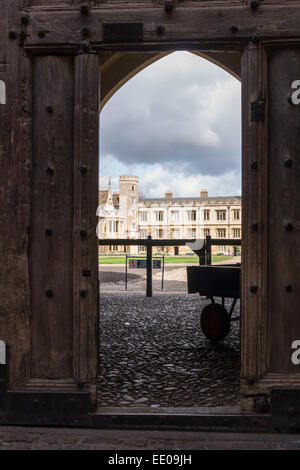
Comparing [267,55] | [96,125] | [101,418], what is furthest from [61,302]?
[267,55]

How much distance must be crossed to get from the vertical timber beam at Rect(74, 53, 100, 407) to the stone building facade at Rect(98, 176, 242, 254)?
3123 inches

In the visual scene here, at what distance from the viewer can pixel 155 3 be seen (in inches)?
106

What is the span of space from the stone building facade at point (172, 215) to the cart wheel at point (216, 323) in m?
77.2

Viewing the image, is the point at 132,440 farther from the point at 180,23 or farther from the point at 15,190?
the point at 180,23

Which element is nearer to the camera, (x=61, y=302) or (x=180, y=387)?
(x=61, y=302)

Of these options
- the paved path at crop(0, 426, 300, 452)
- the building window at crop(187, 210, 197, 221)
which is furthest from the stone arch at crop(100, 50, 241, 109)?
the building window at crop(187, 210, 197, 221)

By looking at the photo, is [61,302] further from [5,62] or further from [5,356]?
[5,62]

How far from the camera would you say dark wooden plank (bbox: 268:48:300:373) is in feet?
8.71

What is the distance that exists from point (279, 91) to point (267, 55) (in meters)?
0.25

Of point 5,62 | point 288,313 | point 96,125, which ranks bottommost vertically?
point 288,313

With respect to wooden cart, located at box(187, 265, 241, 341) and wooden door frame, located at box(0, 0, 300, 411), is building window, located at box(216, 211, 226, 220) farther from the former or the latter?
wooden door frame, located at box(0, 0, 300, 411)

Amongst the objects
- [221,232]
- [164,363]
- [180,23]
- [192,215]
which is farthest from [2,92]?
[192,215]

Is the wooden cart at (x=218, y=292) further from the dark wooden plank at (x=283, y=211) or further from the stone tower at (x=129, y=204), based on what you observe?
the stone tower at (x=129, y=204)

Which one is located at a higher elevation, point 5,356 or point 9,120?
point 9,120
